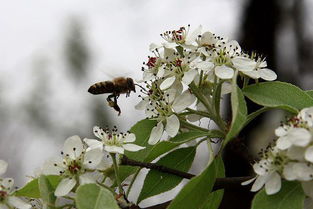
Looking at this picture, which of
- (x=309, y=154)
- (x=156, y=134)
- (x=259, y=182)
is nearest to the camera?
(x=309, y=154)

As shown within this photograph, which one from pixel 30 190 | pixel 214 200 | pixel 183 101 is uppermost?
pixel 183 101

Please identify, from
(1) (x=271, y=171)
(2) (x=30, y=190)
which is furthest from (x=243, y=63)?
(2) (x=30, y=190)

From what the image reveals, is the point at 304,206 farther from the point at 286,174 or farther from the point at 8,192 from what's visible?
the point at 8,192

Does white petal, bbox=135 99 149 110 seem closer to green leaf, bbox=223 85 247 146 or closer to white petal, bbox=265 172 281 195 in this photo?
green leaf, bbox=223 85 247 146

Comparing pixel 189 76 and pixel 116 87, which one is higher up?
pixel 189 76

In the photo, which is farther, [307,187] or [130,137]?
[130,137]

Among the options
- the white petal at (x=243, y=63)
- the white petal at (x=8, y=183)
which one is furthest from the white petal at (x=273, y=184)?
the white petal at (x=8, y=183)

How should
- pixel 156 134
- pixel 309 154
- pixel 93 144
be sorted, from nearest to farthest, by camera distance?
pixel 309 154, pixel 93 144, pixel 156 134

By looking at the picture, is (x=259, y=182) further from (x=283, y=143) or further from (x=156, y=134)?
(x=156, y=134)
